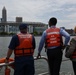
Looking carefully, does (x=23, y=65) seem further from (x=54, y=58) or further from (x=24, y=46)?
(x=54, y=58)

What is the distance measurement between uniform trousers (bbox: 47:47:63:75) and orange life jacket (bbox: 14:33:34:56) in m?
0.78

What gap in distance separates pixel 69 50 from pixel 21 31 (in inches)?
55.4

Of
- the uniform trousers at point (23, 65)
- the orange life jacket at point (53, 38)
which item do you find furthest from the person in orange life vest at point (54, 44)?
the uniform trousers at point (23, 65)

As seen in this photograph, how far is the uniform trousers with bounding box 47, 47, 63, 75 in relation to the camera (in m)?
6.82

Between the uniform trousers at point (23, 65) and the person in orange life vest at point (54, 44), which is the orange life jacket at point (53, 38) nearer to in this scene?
the person in orange life vest at point (54, 44)

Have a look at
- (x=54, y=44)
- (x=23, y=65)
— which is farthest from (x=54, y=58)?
(x=23, y=65)

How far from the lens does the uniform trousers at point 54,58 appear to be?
6824 mm

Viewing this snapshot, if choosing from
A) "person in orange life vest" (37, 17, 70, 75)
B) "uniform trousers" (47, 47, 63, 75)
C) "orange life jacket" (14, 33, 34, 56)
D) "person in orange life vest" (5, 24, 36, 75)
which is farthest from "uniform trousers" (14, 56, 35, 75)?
"uniform trousers" (47, 47, 63, 75)

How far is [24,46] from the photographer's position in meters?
6.18

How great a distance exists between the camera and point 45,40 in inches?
274

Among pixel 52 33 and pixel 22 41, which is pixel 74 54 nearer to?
pixel 52 33

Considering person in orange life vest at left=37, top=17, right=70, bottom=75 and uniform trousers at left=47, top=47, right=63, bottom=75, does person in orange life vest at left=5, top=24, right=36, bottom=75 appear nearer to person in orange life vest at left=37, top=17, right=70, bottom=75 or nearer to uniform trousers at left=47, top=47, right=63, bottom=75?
person in orange life vest at left=37, top=17, right=70, bottom=75

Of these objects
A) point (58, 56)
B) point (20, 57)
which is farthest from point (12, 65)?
point (58, 56)

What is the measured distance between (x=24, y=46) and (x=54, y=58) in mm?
1111
